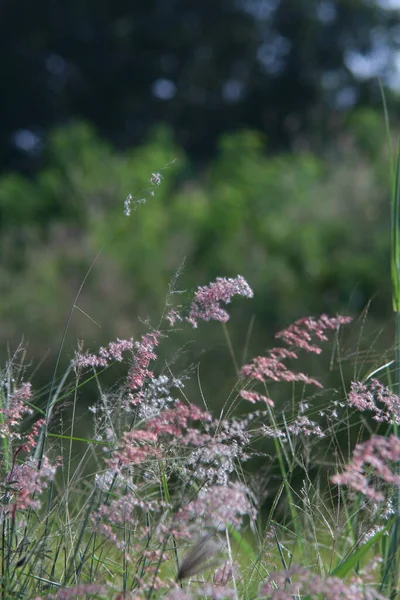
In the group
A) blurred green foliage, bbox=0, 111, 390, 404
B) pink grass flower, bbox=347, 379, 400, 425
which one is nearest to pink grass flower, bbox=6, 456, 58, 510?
pink grass flower, bbox=347, 379, 400, 425

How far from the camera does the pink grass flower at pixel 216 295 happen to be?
158cm

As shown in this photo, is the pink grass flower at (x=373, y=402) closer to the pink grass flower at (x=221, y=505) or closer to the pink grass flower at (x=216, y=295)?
the pink grass flower at (x=216, y=295)

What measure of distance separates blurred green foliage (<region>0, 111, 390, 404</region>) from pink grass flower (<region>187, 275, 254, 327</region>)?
3654mm

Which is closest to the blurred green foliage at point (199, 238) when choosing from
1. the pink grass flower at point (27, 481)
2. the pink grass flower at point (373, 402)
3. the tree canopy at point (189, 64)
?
the pink grass flower at point (373, 402)

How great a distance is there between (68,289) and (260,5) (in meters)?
11.8

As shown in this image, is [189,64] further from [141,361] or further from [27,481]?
[27,481]

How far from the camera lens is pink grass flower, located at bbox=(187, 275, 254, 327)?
1578mm

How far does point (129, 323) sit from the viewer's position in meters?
6.77

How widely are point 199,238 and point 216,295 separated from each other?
6.55m

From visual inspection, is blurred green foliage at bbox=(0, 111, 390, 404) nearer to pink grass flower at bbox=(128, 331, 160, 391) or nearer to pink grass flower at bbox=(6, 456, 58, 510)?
pink grass flower at bbox=(128, 331, 160, 391)

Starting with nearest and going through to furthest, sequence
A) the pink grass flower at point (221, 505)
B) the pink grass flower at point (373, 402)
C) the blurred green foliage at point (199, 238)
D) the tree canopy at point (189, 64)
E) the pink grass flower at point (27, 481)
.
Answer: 1. the pink grass flower at point (221, 505)
2. the pink grass flower at point (27, 481)
3. the pink grass flower at point (373, 402)
4. the blurred green foliage at point (199, 238)
5. the tree canopy at point (189, 64)

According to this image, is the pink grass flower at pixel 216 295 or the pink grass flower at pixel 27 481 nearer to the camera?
the pink grass flower at pixel 27 481

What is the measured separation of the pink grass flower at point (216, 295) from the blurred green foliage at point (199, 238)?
12.0 ft

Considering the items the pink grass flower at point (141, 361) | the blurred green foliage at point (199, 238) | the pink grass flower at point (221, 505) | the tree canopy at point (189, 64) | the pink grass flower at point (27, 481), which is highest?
the tree canopy at point (189, 64)
